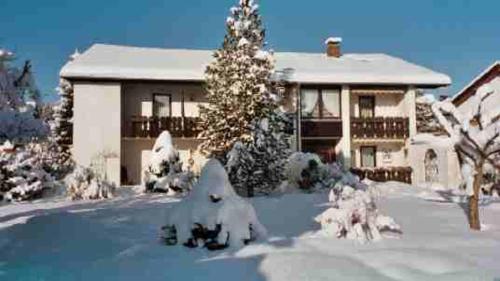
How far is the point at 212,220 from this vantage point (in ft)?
29.8

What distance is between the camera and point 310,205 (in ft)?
47.8

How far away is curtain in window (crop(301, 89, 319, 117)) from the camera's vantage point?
26.6 m

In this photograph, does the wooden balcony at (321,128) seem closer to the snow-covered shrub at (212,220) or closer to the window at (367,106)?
the window at (367,106)

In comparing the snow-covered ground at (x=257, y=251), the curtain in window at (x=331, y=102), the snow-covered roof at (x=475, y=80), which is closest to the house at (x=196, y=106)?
the curtain in window at (x=331, y=102)

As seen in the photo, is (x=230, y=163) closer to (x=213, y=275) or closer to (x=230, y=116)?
(x=230, y=116)

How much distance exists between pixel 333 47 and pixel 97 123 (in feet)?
47.9

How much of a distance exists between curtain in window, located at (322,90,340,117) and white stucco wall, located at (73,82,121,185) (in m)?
9.83

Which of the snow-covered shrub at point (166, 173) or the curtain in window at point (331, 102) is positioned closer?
the snow-covered shrub at point (166, 173)

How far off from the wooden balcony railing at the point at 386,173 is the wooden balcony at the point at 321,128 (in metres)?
2.03

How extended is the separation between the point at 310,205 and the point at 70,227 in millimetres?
6316

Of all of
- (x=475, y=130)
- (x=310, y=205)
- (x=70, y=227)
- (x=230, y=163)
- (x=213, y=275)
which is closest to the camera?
(x=213, y=275)

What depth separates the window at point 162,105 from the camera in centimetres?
2575

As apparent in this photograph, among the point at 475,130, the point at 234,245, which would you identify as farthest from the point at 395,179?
the point at 234,245

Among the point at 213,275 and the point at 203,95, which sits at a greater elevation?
the point at 203,95
